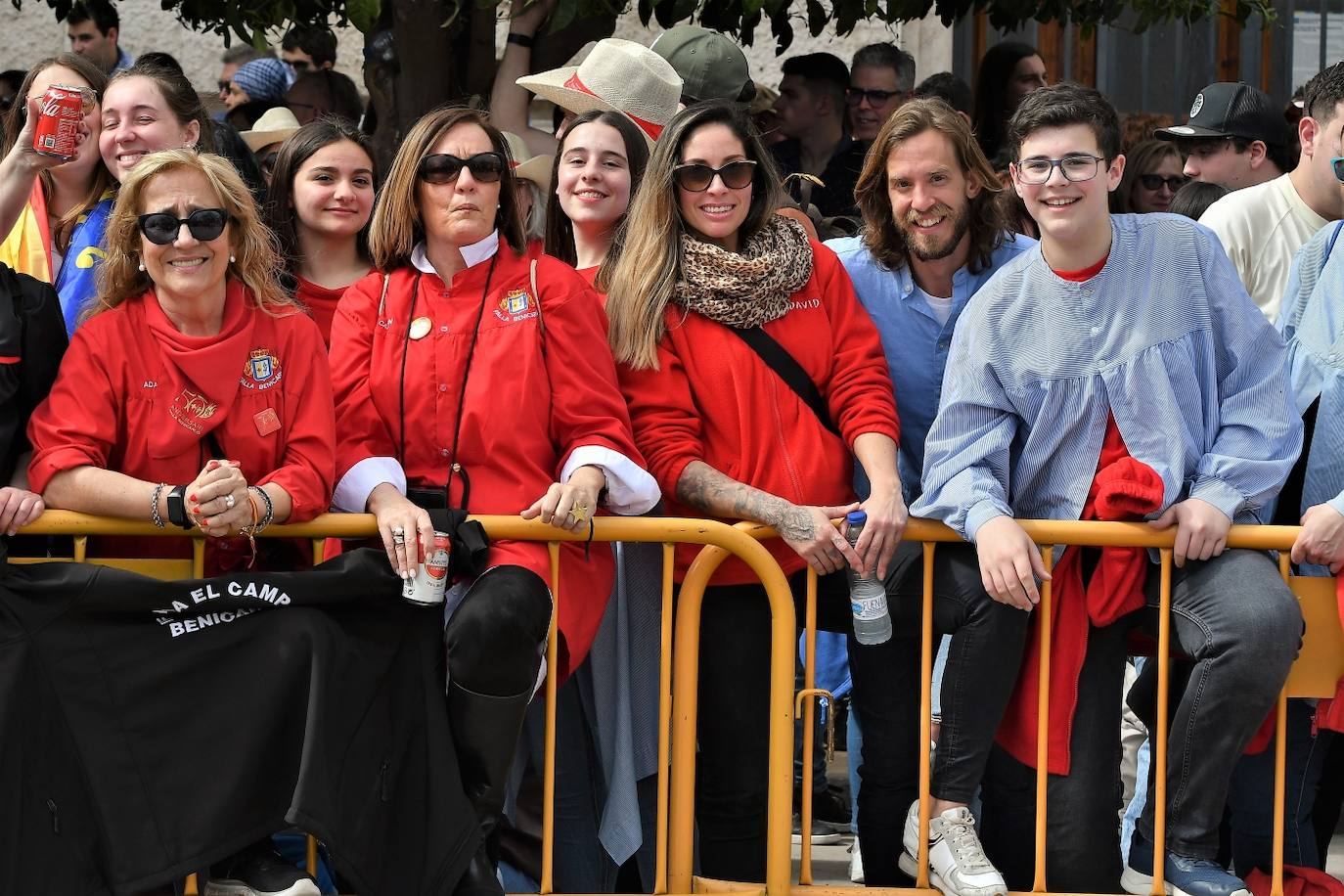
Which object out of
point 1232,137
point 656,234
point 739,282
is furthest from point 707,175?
point 1232,137

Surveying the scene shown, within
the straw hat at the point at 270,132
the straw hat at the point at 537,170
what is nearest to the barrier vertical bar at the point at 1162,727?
the straw hat at the point at 537,170

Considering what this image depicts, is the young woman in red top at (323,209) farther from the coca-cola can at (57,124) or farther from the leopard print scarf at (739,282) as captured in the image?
the leopard print scarf at (739,282)

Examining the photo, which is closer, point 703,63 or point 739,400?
point 739,400

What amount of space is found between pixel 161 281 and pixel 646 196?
1.23m

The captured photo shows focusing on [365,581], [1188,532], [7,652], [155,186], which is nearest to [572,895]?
[365,581]

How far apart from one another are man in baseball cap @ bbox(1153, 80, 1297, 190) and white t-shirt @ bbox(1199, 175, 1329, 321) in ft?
3.68

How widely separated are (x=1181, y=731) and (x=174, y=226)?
2.55 meters

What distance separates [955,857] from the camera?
412 cm

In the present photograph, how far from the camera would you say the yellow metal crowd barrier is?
404 cm

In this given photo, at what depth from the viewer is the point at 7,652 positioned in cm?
370

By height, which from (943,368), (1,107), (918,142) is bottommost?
(943,368)

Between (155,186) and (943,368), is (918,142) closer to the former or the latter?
(943,368)

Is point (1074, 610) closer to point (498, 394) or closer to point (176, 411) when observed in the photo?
point (498, 394)

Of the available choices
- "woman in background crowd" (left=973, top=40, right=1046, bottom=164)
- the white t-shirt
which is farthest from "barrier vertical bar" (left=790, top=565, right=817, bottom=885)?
"woman in background crowd" (left=973, top=40, right=1046, bottom=164)
